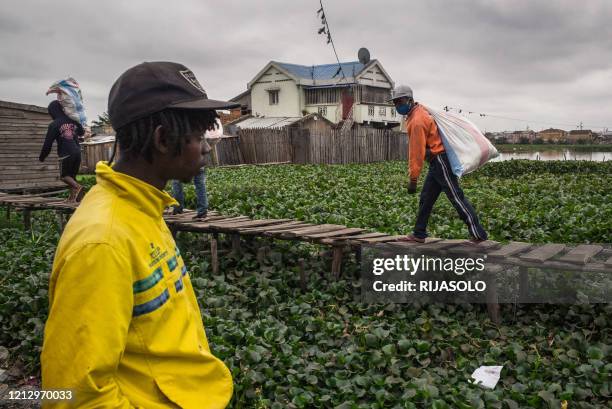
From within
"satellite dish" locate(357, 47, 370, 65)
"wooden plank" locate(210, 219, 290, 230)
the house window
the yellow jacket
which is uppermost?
"satellite dish" locate(357, 47, 370, 65)

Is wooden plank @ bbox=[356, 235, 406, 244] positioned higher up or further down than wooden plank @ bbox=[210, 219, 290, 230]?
further down

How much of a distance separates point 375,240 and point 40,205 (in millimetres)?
6053

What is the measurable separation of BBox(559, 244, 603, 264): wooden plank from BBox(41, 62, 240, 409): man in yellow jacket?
428 cm

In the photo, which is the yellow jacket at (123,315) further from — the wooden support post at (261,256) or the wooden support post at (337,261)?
the wooden support post at (261,256)

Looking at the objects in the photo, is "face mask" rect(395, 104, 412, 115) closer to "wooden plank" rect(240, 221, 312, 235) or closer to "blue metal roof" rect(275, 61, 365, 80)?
"wooden plank" rect(240, 221, 312, 235)

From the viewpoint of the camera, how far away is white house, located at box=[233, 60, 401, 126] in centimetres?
4434

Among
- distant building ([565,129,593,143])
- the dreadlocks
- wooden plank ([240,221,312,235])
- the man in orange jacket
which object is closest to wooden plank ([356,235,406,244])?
the man in orange jacket

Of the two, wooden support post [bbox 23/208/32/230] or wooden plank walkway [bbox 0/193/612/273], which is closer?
wooden plank walkway [bbox 0/193/612/273]

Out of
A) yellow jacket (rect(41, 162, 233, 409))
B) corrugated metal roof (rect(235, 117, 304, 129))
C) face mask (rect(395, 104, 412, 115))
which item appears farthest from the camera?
corrugated metal roof (rect(235, 117, 304, 129))

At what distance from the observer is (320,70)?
46.7m

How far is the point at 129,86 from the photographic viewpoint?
5.58 feet

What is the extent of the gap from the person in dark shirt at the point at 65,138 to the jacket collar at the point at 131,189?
24.9ft

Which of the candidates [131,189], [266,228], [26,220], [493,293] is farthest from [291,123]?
[131,189]

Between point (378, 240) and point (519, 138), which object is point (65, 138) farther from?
point (519, 138)
